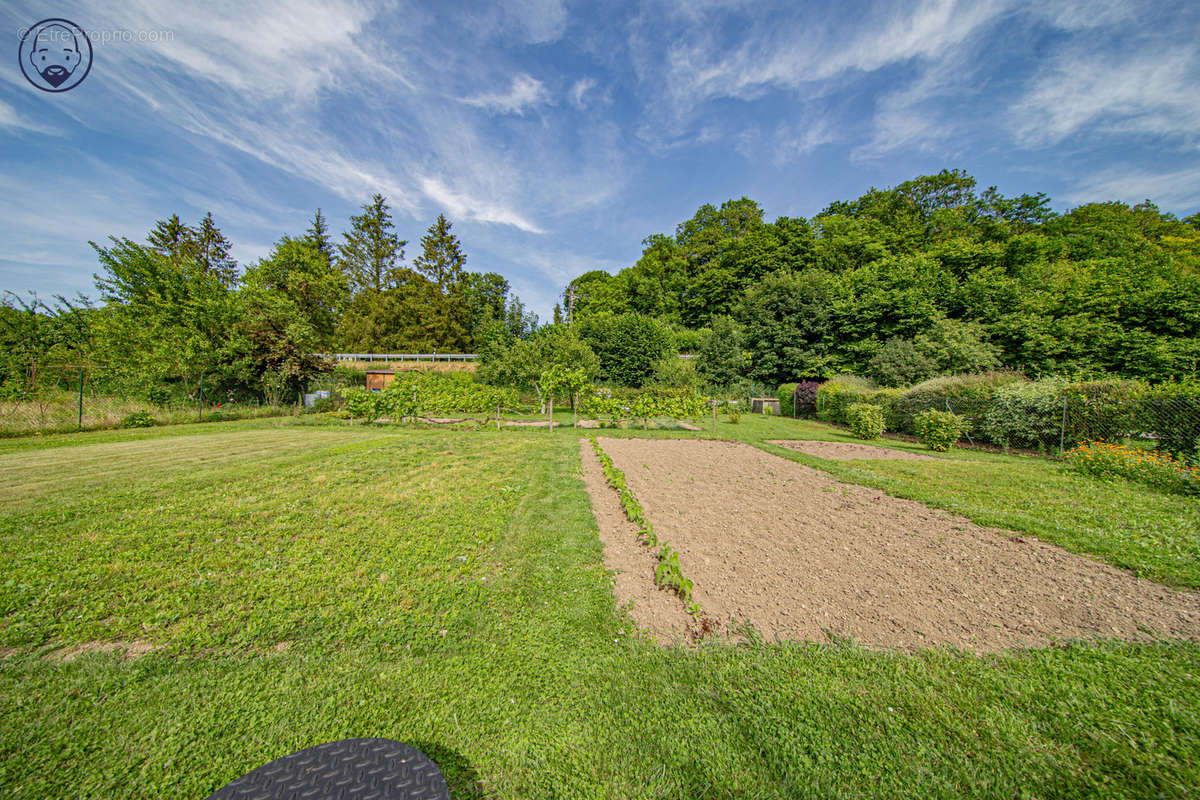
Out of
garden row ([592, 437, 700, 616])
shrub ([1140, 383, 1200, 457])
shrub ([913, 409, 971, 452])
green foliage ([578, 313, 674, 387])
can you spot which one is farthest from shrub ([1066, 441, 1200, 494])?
green foliage ([578, 313, 674, 387])

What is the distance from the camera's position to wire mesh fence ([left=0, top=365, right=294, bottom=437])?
35.0 ft

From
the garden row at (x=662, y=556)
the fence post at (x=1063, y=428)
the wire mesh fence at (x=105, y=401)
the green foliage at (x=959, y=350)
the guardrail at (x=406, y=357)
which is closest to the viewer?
the garden row at (x=662, y=556)

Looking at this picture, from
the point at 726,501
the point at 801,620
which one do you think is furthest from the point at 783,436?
the point at 801,620

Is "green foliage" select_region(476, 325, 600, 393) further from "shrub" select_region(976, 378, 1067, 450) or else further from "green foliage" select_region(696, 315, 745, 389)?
"shrub" select_region(976, 378, 1067, 450)

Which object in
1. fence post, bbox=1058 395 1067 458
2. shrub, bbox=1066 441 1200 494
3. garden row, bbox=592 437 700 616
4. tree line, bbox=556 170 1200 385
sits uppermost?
tree line, bbox=556 170 1200 385

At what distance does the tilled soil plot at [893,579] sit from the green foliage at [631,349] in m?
22.7

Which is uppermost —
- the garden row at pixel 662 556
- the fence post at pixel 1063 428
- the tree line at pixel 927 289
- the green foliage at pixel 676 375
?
the tree line at pixel 927 289

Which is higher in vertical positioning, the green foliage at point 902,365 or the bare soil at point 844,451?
the green foliage at point 902,365

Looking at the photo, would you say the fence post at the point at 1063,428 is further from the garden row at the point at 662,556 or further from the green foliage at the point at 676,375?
the green foliage at the point at 676,375

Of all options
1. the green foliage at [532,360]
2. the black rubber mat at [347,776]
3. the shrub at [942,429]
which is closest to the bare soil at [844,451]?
the shrub at [942,429]

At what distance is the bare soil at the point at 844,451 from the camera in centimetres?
977

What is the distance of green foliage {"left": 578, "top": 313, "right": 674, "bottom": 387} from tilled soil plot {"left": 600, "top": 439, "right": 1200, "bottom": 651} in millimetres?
22684

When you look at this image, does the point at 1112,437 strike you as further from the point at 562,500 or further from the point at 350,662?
the point at 350,662

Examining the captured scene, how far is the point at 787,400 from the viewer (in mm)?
22250
